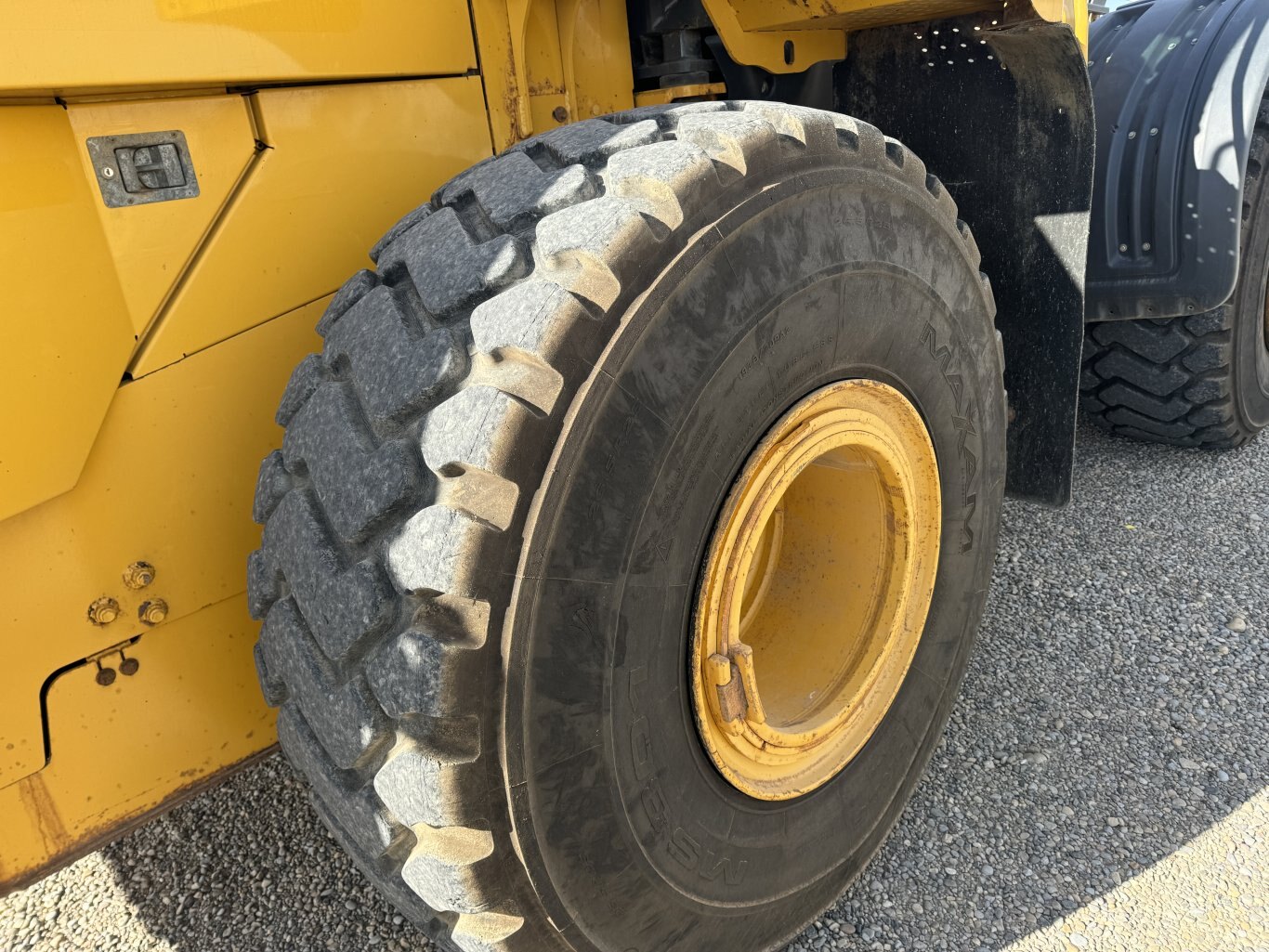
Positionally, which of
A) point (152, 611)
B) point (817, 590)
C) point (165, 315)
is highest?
point (165, 315)

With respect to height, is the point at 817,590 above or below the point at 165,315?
below

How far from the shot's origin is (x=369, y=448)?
119cm

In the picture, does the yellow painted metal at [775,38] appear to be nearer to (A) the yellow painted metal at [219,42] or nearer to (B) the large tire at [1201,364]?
(A) the yellow painted metal at [219,42]

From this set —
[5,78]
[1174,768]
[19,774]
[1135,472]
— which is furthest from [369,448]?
[1135,472]

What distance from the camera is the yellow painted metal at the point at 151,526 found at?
130 cm

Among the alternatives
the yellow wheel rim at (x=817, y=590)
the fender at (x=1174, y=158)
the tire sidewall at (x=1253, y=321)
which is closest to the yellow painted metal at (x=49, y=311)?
the yellow wheel rim at (x=817, y=590)

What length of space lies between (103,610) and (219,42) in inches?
31.4

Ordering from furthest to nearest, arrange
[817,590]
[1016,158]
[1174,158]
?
[1174,158] < [1016,158] < [817,590]

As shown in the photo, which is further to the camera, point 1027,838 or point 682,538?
point 1027,838

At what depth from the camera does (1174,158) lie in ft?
8.87

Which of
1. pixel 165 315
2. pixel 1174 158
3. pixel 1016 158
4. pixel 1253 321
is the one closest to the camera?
pixel 165 315

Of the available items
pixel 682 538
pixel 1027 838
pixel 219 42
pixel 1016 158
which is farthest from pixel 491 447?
pixel 1016 158

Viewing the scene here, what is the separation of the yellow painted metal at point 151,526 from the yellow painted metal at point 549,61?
1.61 feet

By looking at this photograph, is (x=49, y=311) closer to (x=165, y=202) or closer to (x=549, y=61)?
(x=165, y=202)
